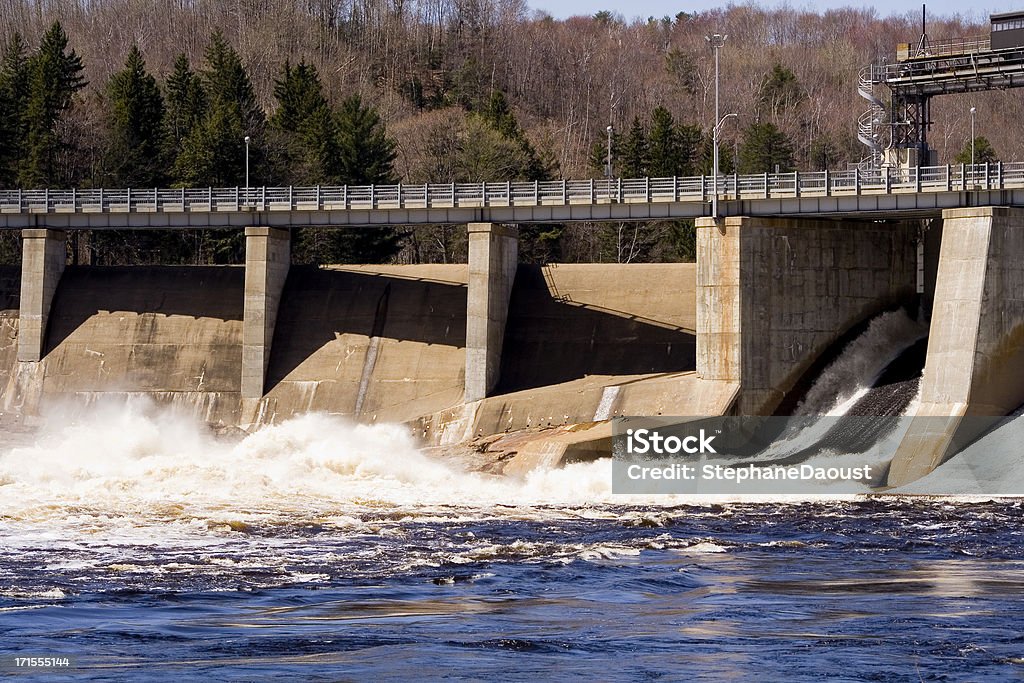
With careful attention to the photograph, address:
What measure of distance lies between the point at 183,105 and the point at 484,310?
45.6 meters

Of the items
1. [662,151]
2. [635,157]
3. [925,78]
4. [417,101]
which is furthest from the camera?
[417,101]

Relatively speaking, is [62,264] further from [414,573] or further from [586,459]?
[414,573]

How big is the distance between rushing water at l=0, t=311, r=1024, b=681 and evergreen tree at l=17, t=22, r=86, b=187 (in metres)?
38.6

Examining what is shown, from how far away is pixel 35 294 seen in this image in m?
69.1

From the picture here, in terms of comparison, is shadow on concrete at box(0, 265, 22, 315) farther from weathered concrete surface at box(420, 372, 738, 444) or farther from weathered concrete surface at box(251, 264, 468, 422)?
weathered concrete surface at box(420, 372, 738, 444)

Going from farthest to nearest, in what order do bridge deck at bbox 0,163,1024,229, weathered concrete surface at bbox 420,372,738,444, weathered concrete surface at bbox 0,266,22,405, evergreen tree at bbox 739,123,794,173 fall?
evergreen tree at bbox 739,123,794,173, weathered concrete surface at bbox 0,266,22,405, weathered concrete surface at bbox 420,372,738,444, bridge deck at bbox 0,163,1024,229

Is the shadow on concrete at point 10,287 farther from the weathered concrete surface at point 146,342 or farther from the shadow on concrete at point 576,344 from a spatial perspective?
the shadow on concrete at point 576,344

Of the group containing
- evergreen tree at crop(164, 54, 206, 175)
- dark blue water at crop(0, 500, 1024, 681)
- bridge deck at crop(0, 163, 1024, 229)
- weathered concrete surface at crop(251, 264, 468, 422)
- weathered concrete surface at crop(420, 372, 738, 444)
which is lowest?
dark blue water at crop(0, 500, 1024, 681)

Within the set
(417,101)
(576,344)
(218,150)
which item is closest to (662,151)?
(218,150)

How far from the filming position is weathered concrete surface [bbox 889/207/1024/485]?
50.7m

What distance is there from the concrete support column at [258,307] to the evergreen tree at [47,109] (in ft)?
84.2

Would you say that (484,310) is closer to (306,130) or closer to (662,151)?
(662,151)

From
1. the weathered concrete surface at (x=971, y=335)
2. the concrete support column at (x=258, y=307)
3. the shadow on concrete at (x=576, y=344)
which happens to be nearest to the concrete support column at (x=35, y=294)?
the concrete support column at (x=258, y=307)

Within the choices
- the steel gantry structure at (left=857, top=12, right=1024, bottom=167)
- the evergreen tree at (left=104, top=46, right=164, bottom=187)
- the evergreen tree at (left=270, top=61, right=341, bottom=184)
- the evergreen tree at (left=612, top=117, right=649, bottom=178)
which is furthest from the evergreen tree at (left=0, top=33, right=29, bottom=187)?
the steel gantry structure at (left=857, top=12, right=1024, bottom=167)
